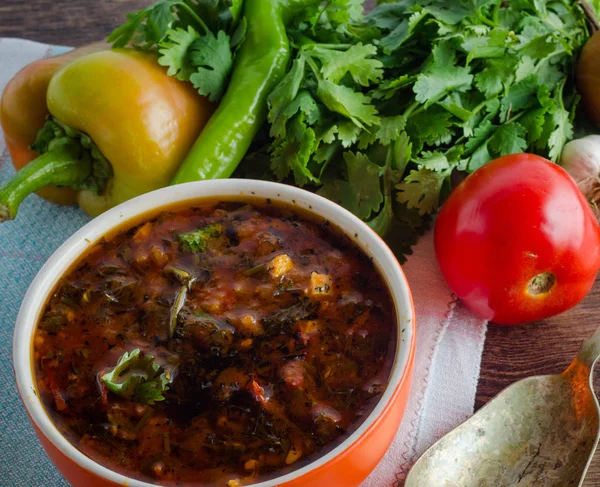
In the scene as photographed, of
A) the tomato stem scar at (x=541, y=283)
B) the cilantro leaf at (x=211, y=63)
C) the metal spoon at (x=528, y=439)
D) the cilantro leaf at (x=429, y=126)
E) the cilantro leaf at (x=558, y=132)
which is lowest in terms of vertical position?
the metal spoon at (x=528, y=439)

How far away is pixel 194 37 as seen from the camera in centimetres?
202

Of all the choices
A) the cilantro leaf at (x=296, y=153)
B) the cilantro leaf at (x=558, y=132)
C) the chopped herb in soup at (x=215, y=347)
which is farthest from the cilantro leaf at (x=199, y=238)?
the cilantro leaf at (x=558, y=132)

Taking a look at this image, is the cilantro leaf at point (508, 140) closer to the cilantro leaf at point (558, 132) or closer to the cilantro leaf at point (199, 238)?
the cilantro leaf at point (558, 132)

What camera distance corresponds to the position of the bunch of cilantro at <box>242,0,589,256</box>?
1.86 m

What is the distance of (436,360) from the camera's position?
5.59 feet

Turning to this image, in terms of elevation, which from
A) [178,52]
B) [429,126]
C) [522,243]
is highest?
[178,52]

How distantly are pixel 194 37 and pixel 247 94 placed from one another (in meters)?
0.23

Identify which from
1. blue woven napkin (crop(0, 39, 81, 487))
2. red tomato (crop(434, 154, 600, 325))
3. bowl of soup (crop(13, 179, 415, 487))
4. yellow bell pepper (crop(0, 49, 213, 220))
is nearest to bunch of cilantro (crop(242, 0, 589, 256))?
red tomato (crop(434, 154, 600, 325))

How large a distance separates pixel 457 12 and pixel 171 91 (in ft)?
2.80

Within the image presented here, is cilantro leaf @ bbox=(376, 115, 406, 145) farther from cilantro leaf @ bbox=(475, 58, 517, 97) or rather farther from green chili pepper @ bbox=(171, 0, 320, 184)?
green chili pepper @ bbox=(171, 0, 320, 184)

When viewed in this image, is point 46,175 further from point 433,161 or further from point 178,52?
point 433,161

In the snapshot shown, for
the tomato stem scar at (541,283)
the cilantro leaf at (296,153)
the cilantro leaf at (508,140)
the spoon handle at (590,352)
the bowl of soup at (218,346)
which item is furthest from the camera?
the cilantro leaf at (508,140)

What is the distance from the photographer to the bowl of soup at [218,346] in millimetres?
1173

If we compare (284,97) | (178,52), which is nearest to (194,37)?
(178,52)
